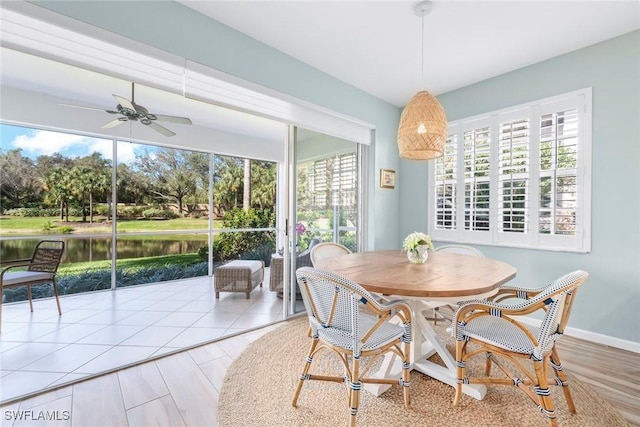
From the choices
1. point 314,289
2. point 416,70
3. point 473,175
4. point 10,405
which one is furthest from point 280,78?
point 10,405

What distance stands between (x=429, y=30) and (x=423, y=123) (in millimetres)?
976

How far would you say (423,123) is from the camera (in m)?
2.00

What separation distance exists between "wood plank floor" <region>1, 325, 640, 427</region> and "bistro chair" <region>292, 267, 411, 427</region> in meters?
0.68

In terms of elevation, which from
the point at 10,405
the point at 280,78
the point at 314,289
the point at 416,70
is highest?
the point at 416,70

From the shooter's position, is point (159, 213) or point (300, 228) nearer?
point (300, 228)

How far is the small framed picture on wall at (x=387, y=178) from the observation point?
3803 mm

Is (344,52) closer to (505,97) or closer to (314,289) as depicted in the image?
(505,97)

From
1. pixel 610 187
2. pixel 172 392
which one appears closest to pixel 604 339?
pixel 610 187

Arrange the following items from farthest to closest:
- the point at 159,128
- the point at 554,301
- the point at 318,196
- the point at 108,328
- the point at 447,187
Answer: the point at 159,128, the point at 447,187, the point at 318,196, the point at 108,328, the point at 554,301

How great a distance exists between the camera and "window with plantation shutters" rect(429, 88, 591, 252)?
8.54ft

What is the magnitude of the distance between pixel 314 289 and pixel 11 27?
7.47 feet

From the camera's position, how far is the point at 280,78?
8.71 ft

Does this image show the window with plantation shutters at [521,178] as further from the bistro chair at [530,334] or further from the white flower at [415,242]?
the white flower at [415,242]

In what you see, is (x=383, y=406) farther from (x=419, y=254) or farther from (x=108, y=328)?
(x=108, y=328)
